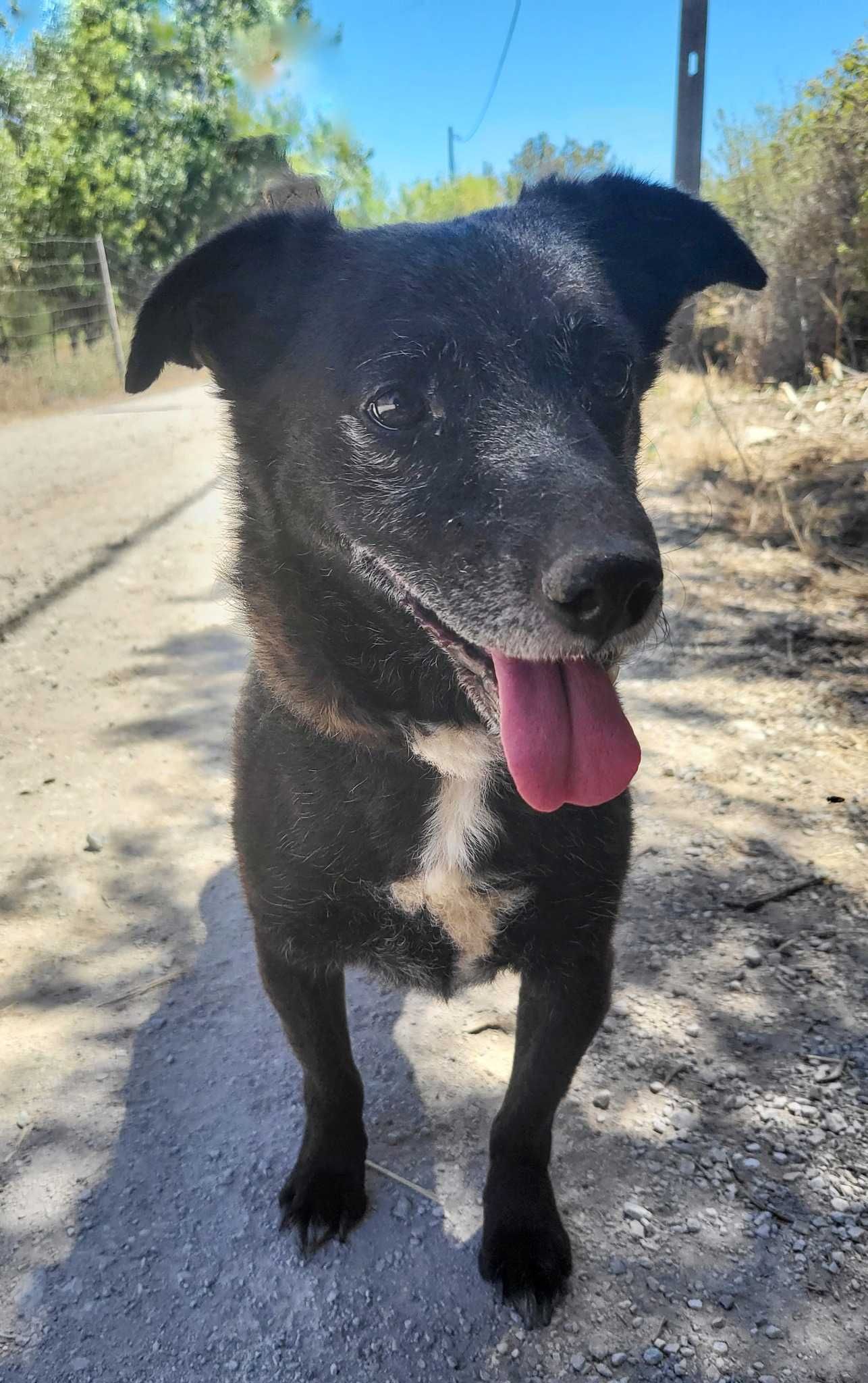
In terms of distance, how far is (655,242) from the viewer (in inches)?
82.4

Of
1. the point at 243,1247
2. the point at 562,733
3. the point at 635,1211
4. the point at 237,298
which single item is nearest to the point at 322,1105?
the point at 243,1247

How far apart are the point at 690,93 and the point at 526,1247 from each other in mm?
8751

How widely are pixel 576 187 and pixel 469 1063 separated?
2019 mm

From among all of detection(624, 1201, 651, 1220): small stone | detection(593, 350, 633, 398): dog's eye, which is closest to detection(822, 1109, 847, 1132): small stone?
detection(624, 1201, 651, 1220): small stone

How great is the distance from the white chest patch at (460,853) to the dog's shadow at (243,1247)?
60cm

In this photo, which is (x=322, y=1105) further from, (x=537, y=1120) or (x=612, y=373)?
(x=612, y=373)

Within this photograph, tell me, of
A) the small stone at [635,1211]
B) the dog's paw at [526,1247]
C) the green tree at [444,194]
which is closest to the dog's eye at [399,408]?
the dog's paw at [526,1247]

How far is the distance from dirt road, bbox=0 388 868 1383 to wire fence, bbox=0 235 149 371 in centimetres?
1033

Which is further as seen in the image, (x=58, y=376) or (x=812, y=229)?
(x=58, y=376)

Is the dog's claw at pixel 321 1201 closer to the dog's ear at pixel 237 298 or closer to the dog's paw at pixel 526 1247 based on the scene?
the dog's paw at pixel 526 1247

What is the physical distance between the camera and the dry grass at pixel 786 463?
4.97 m

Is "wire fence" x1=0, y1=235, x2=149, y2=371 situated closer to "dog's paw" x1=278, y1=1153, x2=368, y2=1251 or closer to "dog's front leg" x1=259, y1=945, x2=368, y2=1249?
"dog's front leg" x1=259, y1=945, x2=368, y2=1249

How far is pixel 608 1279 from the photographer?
1.75m

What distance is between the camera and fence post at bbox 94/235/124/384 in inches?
513
